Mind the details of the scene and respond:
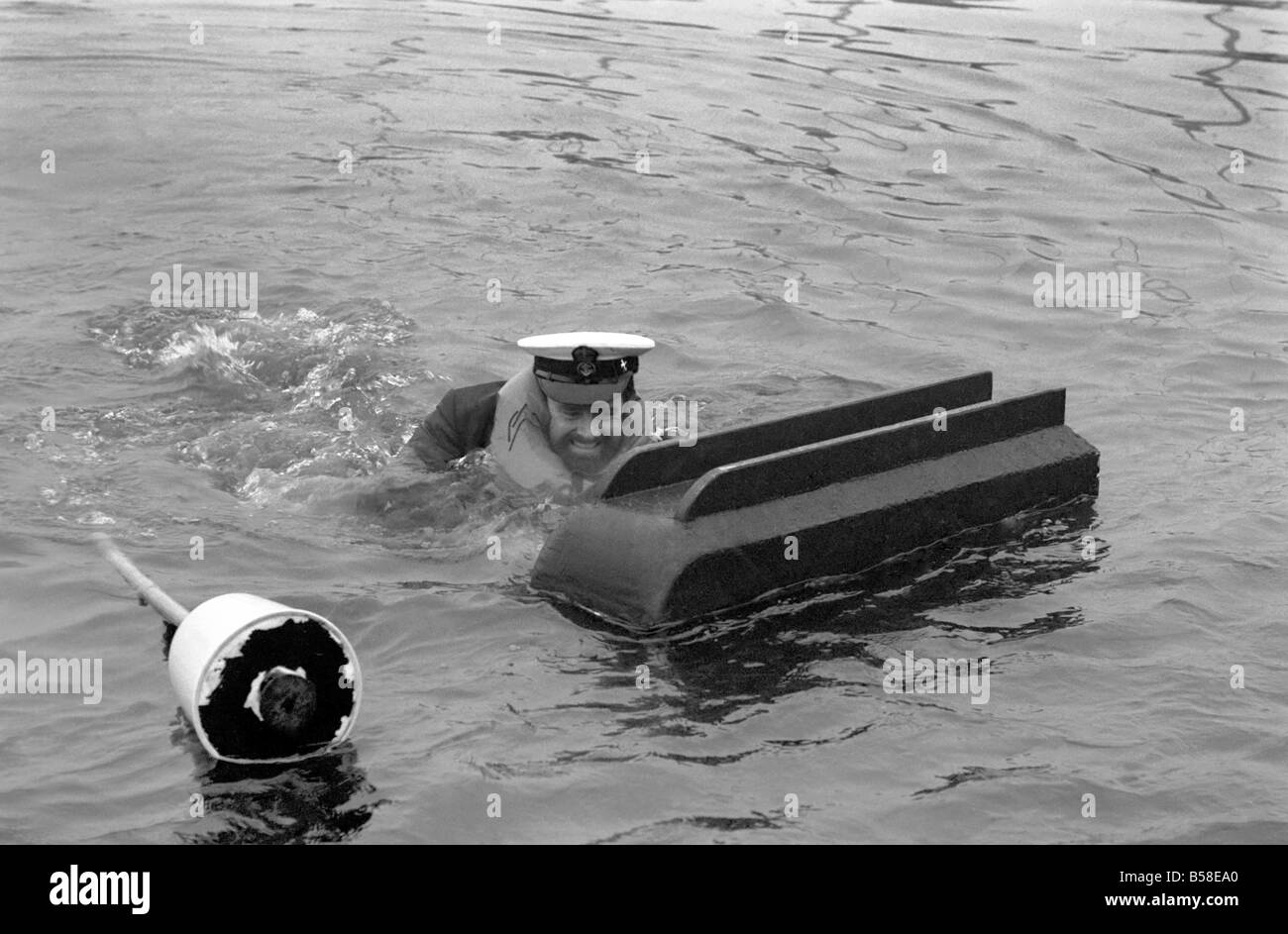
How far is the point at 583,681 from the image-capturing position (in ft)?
22.4

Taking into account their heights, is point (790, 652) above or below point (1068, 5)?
below

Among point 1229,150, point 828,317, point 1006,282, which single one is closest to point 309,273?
point 828,317

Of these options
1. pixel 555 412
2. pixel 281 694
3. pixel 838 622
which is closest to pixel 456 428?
pixel 555 412

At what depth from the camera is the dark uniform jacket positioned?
8.55 m

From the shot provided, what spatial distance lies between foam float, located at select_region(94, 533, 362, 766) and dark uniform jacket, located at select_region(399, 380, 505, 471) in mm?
2630

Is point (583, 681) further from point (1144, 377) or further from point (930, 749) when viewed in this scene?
point (1144, 377)

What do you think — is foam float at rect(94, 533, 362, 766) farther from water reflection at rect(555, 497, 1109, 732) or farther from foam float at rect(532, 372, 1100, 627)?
foam float at rect(532, 372, 1100, 627)

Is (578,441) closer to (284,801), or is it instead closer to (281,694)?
(281,694)

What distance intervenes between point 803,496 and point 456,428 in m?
1.92

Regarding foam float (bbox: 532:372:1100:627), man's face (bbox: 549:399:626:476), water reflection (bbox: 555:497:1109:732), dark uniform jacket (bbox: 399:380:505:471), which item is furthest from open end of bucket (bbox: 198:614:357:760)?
dark uniform jacket (bbox: 399:380:505:471)

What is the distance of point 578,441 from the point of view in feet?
27.3

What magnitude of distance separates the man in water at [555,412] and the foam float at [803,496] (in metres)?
0.65

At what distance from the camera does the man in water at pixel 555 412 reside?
26.5 ft
